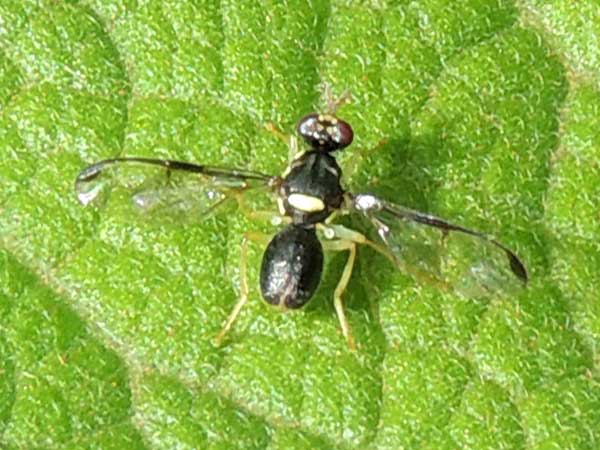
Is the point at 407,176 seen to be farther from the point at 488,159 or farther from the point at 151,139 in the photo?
the point at 151,139

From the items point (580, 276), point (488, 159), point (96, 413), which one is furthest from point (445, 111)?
point (96, 413)

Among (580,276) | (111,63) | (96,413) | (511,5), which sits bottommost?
(96,413)

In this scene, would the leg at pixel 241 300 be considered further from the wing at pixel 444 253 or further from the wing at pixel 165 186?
the wing at pixel 444 253

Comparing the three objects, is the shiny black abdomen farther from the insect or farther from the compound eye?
the compound eye

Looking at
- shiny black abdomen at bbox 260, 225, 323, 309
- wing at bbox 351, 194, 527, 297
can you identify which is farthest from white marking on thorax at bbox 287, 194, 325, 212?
wing at bbox 351, 194, 527, 297

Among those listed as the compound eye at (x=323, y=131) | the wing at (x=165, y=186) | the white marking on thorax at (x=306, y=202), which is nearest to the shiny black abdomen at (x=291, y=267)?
the white marking on thorax at (x=306, y=202)

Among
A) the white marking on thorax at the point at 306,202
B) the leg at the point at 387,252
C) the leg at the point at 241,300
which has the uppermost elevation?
the white marking on thorax at the point at 306,202
